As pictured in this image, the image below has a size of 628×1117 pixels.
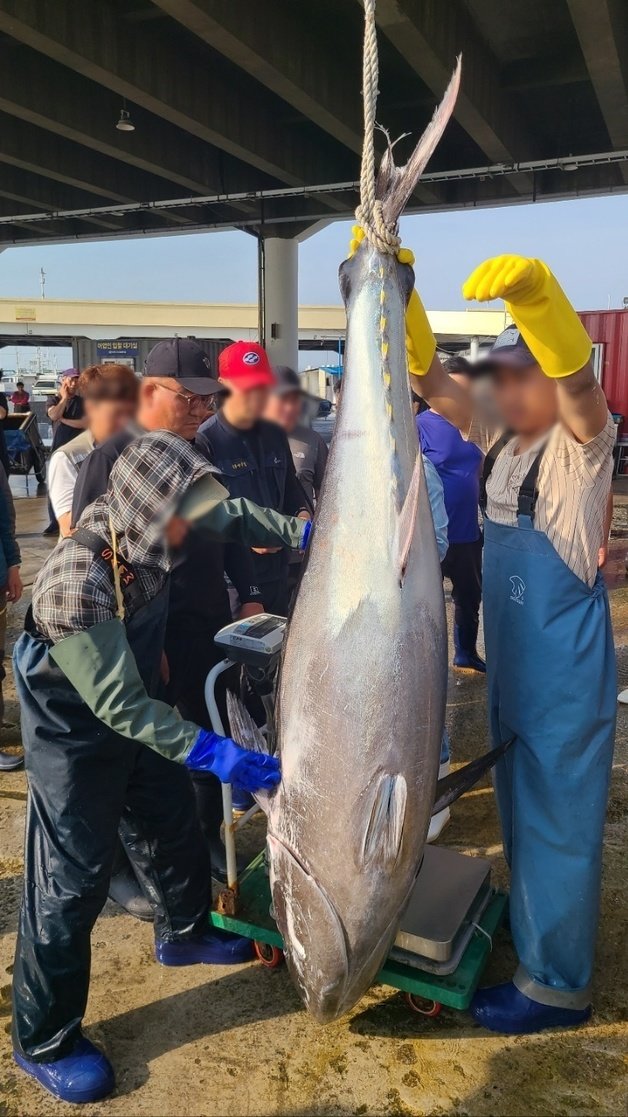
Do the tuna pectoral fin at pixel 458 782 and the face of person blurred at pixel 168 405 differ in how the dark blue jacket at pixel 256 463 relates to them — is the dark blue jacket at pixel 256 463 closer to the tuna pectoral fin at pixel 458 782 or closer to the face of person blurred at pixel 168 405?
the face of person blurred at pixel 168 405

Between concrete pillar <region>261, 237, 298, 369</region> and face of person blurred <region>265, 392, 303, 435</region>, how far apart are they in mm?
11697

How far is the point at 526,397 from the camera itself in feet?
5.93

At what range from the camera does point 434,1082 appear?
1984 millimetres

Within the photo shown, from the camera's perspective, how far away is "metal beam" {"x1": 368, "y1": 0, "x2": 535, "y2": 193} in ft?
21.5

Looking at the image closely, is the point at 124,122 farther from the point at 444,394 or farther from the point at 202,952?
the point at 202,952

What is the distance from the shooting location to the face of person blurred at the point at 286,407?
A: 2.04 m

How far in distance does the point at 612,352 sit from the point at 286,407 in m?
11.4

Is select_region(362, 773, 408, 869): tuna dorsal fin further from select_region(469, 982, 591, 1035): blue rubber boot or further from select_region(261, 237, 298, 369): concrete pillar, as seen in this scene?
select_region(261, 237, 298, 369): concrete pillar

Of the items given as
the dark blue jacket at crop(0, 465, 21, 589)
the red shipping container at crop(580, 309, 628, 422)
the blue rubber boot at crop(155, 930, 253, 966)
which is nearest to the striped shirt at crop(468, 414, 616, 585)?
the blue rubber boot at crop(155, 930, 253, 966)

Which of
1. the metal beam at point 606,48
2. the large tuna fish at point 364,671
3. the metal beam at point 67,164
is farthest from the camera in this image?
the metal beam at point 67,164

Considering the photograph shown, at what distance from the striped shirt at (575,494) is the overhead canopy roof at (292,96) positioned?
19.5 ft

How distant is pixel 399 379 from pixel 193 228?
1360 cm

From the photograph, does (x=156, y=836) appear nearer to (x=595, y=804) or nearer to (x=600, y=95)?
(x=595, y=804)

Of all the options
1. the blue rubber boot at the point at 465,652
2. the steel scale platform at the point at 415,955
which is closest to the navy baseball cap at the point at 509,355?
the steel scale platform at the point at 415,955
